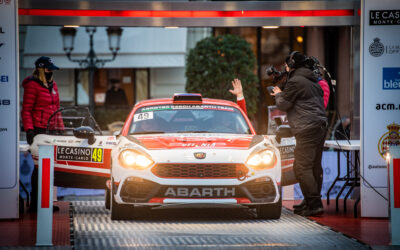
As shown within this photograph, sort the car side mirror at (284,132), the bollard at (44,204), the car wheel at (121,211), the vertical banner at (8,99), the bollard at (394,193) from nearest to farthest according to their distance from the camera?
1. the bollard at (44,204)
2. the bollard at (394,193)
3. the car wheel at (121,211)
4. the vertical banner at (8,99)
5. the car side mirror at (284,132)

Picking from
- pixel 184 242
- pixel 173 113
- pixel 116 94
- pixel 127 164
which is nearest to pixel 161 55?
pixel 116 94

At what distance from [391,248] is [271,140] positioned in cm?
308

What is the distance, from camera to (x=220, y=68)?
22.1 m

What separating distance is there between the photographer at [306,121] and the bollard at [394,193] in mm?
2308

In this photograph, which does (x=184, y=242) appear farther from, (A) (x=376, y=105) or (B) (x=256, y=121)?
(B) (x=256, y=121)

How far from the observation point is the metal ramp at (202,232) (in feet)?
24.5

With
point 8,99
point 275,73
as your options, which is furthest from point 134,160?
point 275,73

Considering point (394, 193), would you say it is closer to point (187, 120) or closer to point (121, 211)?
point (121, 211)

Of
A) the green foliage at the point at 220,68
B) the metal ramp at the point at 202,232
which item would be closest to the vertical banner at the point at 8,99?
the metal ramp at the point at 202,232

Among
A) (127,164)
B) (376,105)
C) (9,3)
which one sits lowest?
(127,164)

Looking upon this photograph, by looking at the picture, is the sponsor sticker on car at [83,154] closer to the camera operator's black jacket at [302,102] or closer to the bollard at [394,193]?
the camera operator's black jacket at [302,102]

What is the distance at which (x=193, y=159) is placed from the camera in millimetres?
8898

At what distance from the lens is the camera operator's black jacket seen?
995cm

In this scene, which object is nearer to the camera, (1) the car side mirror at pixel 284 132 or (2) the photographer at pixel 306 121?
(2) the photographer at pixel 306 121
